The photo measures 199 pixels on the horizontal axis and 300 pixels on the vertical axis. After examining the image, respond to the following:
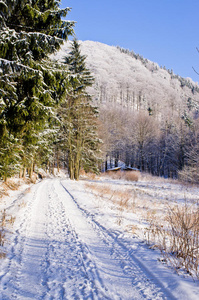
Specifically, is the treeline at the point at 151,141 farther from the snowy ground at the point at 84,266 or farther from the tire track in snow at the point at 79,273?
the tire track in snow at the point at 79,273

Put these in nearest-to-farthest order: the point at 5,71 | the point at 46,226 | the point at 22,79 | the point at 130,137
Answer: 1. the point at 46,226
2. the point at 5,71
3. the point at 22,79
4. the point at 130,137

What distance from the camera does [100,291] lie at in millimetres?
2295

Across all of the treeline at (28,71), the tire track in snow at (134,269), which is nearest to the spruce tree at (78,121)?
the treeline at (28,71)

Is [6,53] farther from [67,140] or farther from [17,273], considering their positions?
[67,140]

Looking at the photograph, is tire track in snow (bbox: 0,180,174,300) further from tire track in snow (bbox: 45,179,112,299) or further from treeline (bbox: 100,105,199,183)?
treeline (bbox: 100,105,199,183)

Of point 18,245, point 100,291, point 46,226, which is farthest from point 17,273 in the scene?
point 46,226

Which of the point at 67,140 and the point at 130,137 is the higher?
the point at 130,137

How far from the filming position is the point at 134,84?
458ft

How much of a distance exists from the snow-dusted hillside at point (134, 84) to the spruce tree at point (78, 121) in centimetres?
6846

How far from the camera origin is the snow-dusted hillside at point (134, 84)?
368ft

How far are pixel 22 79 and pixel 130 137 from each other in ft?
134

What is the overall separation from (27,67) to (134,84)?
146865 mm

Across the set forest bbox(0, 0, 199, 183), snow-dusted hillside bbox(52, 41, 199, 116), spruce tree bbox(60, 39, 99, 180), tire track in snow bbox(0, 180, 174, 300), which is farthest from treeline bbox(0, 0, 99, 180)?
snow-dusted hillside bbox(52, 41, 199, 116)

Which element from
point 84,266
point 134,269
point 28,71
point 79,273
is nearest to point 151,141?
point 28,71
